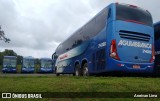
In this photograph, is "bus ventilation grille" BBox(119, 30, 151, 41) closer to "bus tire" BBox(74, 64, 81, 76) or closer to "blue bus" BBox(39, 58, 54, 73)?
"bus tire" BBox(74, 64, 81, 76)

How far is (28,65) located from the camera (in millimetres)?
49500

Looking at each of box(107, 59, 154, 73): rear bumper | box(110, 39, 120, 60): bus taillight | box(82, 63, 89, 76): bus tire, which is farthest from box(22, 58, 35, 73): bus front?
box(110, 39, 120, 60): bus taillight

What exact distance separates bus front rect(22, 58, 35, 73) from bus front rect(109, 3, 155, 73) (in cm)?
3615

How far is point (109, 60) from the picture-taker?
14102 millimetres


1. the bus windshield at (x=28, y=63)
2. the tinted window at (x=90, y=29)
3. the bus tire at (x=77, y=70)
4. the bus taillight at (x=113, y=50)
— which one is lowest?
the bus tire at (x=77, y=70)

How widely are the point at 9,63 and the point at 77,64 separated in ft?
103

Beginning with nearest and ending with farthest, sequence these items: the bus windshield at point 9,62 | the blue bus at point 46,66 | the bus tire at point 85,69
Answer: the bus tire at point 85,69 < the bus windshield at point 9,62 < the blue bus at point 46,66

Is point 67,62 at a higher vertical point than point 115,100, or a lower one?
higher

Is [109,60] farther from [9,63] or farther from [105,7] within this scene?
[9,63]

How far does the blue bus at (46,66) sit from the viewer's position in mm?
50281

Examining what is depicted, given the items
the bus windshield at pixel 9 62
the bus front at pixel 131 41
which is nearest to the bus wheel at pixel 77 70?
the bus front at pixel 131 41

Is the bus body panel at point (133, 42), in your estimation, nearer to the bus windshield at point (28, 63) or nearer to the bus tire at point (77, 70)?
the bus tire at point (77, 70)

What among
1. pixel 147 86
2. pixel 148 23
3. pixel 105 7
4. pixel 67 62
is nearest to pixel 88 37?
pixel 105 7

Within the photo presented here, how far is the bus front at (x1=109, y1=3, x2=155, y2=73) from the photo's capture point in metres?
14.1
